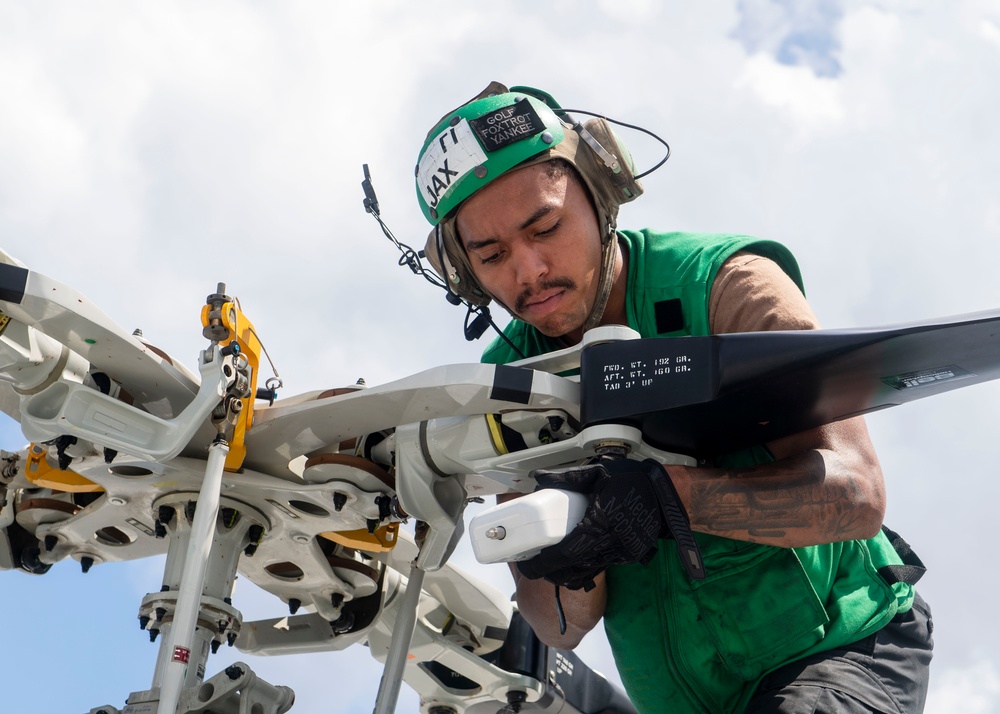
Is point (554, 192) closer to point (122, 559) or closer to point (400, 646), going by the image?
point (400, 646)

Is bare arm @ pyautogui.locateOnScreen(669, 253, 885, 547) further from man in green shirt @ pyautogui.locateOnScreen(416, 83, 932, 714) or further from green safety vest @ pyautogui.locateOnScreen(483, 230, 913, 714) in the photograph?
green safety vest @ pyautogui.locateOnScreen(483, 230, 913, 714)

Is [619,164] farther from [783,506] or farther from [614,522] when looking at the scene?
[614,522]

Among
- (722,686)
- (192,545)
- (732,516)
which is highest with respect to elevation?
(192,545)

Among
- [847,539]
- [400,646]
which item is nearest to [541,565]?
[847,539]

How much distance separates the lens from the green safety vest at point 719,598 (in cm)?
488

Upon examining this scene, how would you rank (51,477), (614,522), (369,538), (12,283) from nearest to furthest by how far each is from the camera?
(614,522)
(12,283)
(51,477)
(369,538)

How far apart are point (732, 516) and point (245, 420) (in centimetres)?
197

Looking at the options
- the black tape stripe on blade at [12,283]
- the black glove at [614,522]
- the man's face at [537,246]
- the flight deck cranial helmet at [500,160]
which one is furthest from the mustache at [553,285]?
the black tape stripe on blade at [12,283]

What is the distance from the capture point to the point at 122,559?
251 inches

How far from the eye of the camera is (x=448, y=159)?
5.68 metres

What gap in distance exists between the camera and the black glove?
13.4ft

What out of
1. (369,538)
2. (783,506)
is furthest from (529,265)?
(783,506)

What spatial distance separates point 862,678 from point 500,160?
8.44ft

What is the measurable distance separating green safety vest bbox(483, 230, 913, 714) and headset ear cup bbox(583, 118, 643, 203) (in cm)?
46
